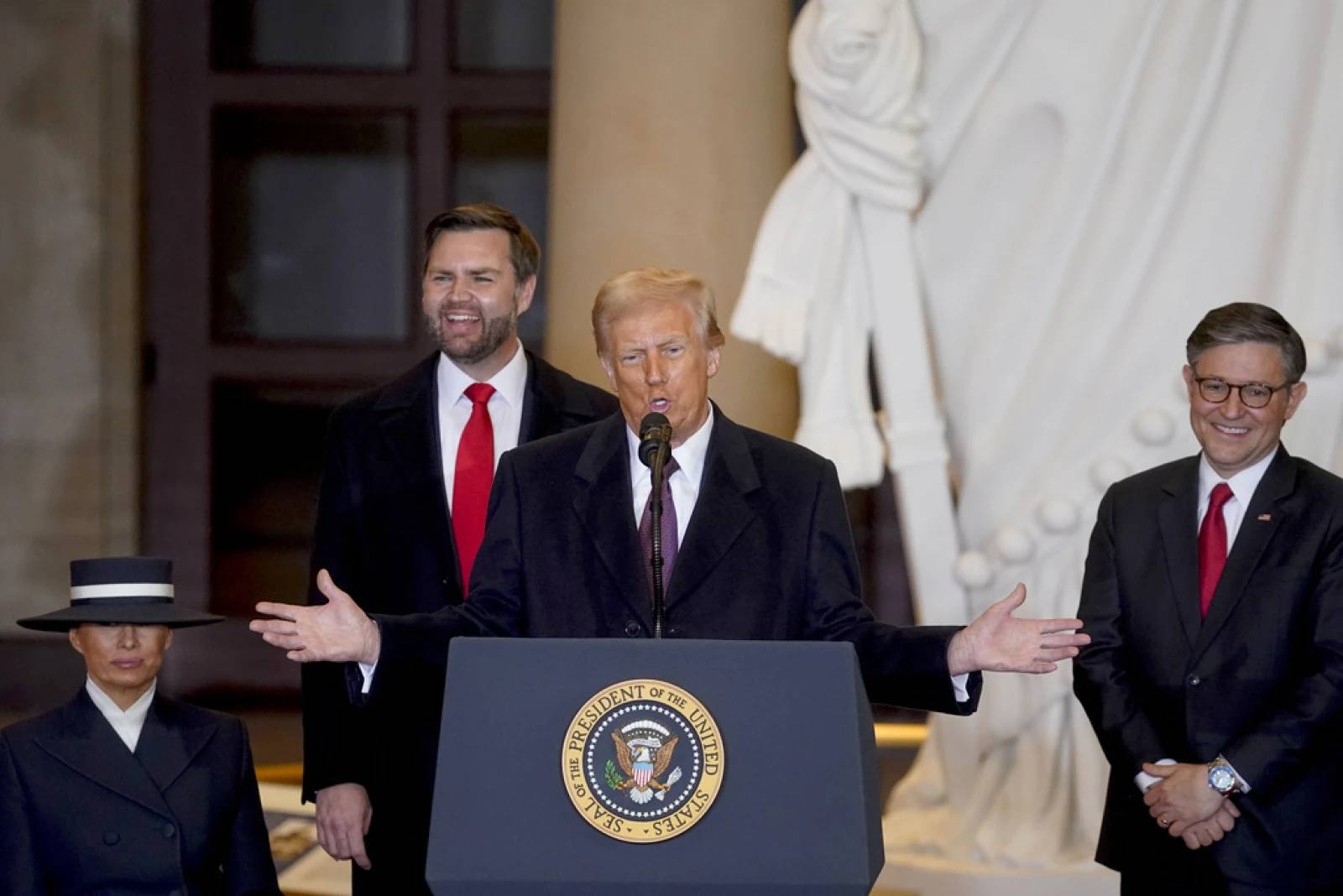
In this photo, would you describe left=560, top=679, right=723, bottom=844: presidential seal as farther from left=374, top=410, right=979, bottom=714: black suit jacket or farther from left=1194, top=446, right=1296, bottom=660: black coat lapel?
left=1194, top=446, right=1296, bottom=660: black coat lapel

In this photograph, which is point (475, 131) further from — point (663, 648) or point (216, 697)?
point (663, 648)

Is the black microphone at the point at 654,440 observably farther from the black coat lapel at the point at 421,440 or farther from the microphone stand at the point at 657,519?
the black coat lapel at the point at 421,440

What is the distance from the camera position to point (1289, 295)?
4.60 metres

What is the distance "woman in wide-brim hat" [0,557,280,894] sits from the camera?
10.5 ft

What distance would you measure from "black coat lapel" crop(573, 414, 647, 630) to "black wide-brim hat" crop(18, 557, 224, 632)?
821mm

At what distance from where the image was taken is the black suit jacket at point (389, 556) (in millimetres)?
3395

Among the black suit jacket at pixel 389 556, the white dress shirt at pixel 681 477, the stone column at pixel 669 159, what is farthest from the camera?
the stone column at pixel 669 159

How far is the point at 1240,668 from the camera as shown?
3.37 meters

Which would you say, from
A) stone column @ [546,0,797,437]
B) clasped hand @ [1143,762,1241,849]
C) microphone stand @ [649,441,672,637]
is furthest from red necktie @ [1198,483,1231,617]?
stone column @ [546,0,797,437]

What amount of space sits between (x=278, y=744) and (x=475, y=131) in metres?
2.79

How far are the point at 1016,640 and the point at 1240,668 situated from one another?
0.92m

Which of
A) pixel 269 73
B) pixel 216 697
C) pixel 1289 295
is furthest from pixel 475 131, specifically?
pixel 1289 295

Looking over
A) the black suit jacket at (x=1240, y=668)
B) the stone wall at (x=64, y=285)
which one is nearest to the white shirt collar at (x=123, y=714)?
the black suit jacket at (x=1240, y=668)

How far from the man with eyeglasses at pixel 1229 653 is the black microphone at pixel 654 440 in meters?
1.24
